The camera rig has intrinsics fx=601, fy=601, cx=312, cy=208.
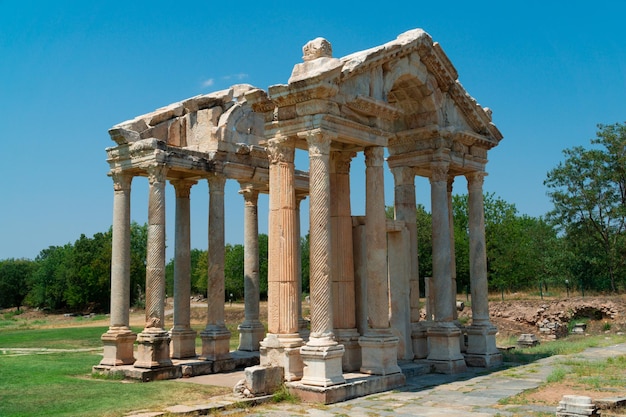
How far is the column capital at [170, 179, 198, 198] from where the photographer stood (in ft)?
66.5

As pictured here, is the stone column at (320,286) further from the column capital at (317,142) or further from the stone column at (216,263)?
the stone column at (216,263)

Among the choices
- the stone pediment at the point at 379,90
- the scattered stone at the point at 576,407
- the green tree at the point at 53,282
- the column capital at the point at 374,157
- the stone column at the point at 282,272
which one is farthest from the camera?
the green tree at the point at 53,282

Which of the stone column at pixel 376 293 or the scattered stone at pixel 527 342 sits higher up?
the stone column at pixel 376 293

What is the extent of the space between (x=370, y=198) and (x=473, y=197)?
6448mm

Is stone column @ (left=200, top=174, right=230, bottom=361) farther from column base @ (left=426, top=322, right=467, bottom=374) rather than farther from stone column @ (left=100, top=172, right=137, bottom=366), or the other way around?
→ column base @ (left=426, top=322, right=467, bottom=374)

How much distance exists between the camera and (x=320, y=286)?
43.8ft

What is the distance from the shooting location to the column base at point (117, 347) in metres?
17.1

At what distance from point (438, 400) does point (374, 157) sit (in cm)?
599

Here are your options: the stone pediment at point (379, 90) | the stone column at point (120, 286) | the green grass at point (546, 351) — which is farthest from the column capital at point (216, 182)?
the green grass at point (546, 351)

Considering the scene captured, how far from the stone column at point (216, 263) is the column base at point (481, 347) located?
302 inches

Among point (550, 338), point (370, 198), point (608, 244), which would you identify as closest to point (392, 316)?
point (370, 198)

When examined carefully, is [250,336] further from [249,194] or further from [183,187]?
[183,187]

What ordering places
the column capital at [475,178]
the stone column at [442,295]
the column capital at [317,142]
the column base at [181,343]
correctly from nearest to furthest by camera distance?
the column capital at [317,142]
the stone column at [442,295]
the column base at [181,343]
the column capital at [475,178]

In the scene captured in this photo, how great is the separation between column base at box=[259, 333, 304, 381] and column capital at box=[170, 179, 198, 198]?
26.3 ft
